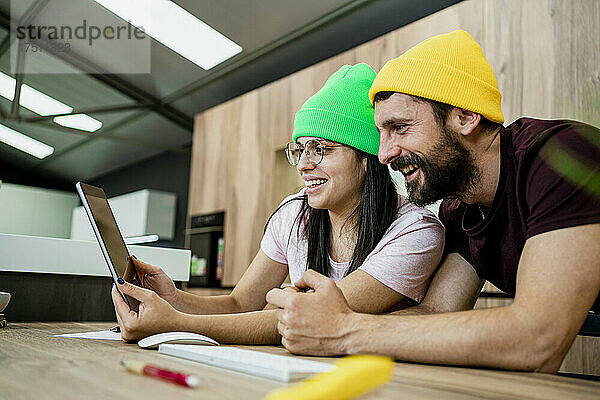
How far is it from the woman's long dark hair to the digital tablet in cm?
47

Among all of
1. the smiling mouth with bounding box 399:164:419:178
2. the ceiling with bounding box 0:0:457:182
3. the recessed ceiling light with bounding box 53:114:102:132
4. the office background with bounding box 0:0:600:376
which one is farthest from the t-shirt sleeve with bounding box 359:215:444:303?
the recessed ceiling light with bounding box 53:114:102:132

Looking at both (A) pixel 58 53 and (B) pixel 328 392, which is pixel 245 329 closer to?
(B) pixel 328 392

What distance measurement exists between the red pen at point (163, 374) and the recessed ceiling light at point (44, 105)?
535 cm

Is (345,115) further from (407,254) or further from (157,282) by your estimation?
(157,282)

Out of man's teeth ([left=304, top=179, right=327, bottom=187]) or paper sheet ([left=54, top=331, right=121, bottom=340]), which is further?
man's teeth ([left=304, top=179, right=327, bottom=187])

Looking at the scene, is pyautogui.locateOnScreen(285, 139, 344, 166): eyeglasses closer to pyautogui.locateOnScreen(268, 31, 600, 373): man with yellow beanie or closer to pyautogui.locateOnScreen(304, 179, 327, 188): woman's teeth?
pyautogui.locateOnScreen(304, 179, 327, 188): woman's teeth

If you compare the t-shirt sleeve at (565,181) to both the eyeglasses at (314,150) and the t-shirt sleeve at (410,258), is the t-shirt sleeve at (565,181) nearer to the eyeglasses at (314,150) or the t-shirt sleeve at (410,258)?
the t-shirt sleeve at (410,258)

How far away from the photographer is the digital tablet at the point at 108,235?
1108 millimetres

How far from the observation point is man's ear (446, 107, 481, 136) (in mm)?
1216

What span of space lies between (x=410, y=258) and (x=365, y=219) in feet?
0.73

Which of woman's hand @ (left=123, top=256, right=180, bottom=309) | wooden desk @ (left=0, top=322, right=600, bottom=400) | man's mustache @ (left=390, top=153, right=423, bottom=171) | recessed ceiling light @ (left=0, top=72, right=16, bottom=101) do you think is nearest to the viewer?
wooden desk @ (left=0, top=322, right=600, bottom=400)

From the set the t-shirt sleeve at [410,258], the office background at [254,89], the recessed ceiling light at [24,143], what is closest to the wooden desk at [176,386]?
the t-shirt sleeve at [410,258]

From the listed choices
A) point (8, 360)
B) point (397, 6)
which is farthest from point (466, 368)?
point (397, 6)

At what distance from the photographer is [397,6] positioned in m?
3.11
